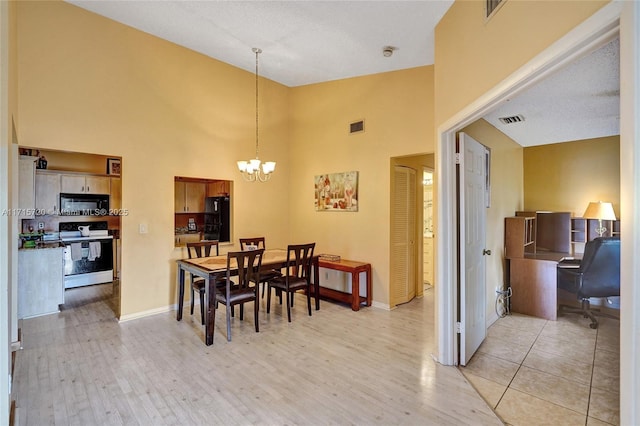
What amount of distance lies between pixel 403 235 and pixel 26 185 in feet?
17.5

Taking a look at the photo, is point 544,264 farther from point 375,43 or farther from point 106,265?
point 106,265

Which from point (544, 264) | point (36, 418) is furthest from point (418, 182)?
point (36, 418)

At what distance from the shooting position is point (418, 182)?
5.12 m

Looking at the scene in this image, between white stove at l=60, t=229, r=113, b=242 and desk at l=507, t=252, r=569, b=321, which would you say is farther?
white stove at l=60, t=229, r=113, b=242

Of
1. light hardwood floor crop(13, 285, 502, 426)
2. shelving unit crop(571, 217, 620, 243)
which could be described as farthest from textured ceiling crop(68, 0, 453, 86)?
shelving unit crop(571, 217, 620, 243)

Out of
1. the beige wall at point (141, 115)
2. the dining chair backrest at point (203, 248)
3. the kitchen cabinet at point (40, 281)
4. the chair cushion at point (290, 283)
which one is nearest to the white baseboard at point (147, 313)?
the beige wall at point (141, 115)

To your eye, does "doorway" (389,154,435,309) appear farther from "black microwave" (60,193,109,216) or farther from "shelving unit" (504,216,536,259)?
"black microwave" (60,193,109,216)

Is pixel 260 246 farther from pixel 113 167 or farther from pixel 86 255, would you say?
pixel 113 167

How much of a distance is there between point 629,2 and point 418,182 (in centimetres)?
413

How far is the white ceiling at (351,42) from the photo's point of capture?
9.29ft

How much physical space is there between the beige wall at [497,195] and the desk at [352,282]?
61.5 inches

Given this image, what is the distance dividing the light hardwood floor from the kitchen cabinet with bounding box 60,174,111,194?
8.34 feet

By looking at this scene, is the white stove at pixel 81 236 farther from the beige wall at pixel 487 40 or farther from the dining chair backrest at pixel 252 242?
the beige wall at pixel 487 40

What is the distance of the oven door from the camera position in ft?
17.7
